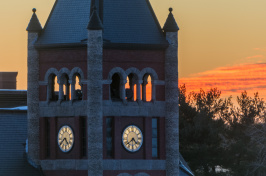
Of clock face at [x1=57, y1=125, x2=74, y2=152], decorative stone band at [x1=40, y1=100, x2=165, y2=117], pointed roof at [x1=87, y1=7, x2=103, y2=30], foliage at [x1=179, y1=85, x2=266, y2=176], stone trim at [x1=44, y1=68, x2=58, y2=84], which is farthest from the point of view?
foliage at [x1=179, y1=85, x2=266, y2=176]

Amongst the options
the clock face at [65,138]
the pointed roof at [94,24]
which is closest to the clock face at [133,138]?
the clock face at [65,138]

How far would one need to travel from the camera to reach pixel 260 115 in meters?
123

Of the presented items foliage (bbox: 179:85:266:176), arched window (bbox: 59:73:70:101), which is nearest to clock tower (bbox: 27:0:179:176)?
arched window (bbox: 59:73:70:101)

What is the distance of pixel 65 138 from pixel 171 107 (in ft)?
22.3

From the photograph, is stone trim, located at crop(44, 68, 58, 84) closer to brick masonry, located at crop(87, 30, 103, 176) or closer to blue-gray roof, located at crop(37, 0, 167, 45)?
blue-gray roof, located at crop(37, 0, 167, 45)

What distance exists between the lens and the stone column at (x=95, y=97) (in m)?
52.1

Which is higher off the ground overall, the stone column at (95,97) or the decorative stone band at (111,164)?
the stone column at (95,97)

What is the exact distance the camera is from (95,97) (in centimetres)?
5234

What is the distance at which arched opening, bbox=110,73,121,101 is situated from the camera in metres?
55.1

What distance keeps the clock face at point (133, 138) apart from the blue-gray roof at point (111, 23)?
17.4ft

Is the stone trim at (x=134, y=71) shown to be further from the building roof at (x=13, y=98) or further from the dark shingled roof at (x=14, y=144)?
the building roof at (x=13, y=98)

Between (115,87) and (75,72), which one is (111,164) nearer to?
(115,87)

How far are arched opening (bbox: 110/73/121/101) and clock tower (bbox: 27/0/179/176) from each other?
0.23ft

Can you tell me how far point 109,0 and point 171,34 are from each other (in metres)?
4.38
